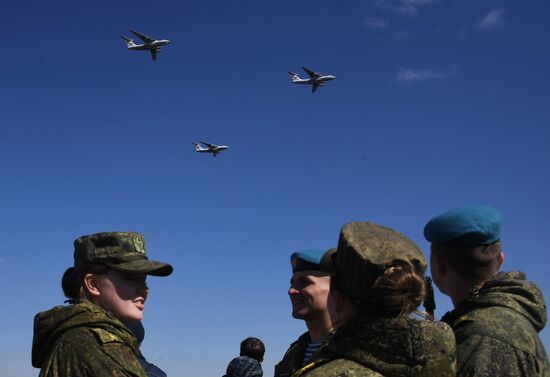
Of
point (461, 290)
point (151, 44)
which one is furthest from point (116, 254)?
point (151, 44)

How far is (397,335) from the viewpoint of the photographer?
2.56 meters

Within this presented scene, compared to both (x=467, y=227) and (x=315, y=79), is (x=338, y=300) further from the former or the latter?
(x=315, y=79)

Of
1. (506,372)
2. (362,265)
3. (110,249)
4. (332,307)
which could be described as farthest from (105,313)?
(506,372)

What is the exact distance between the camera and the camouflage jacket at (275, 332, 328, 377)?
5.44m

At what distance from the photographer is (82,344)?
384 cm

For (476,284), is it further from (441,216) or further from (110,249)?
(110,249)

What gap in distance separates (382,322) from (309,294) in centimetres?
269

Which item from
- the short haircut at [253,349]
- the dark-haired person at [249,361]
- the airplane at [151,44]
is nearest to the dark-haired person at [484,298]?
the dark-haired person at [249,361]

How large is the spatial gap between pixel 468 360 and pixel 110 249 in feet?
8.16

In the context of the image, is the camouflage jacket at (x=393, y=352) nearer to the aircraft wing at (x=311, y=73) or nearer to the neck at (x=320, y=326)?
the neck at (x=320, y=326)

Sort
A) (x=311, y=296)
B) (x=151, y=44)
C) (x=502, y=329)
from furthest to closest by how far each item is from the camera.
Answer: (x=151, y=44), (x=311, y=296), (x=502, y=329)

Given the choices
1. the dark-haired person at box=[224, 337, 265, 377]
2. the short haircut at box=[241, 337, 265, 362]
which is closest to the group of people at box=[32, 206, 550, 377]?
the dark-haired person at box=[224, 337, 265, 377]

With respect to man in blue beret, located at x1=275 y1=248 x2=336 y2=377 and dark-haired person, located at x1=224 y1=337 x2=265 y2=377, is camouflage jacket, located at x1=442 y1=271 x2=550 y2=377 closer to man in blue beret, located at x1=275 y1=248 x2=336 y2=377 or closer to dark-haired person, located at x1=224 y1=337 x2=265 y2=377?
man in blue beret, located at x1=275 y1=248 x2=336 y2=377

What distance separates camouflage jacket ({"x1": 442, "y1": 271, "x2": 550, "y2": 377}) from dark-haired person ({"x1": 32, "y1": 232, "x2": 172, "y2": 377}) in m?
2.02
